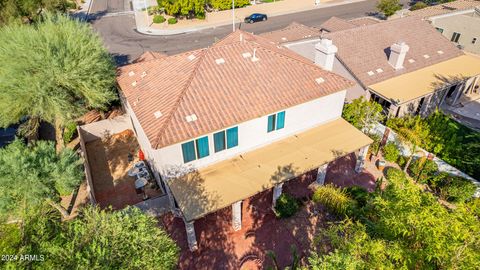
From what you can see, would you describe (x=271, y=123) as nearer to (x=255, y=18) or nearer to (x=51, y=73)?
(x=51, y=73)

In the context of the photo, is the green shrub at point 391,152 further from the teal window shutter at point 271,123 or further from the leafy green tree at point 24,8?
the leafy green tree at point 24,8

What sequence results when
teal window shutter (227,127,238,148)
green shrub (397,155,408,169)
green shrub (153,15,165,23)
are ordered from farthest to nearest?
green shrub (153,15,165,23), green shrub (397,155,408,169), teal window shutter (227,127,238,148)

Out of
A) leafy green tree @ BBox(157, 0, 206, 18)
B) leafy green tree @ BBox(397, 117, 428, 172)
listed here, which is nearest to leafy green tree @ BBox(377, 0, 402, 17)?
leafy green tree @ BBox(157, 0, 206, 18)

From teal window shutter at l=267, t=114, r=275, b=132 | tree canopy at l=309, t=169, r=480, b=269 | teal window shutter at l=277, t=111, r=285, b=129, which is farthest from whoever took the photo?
teal window shutter at l=277, t=111, r=285, b=129

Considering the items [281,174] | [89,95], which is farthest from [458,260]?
[89,95]

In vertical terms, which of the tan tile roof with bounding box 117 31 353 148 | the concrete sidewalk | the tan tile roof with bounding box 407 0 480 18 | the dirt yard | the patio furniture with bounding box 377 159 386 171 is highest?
the tan tile roof with bounding box 117 31 353 148

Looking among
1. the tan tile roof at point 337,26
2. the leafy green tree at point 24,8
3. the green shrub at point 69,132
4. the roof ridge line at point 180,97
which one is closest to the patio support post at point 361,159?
the roof ridge line at point 180,97

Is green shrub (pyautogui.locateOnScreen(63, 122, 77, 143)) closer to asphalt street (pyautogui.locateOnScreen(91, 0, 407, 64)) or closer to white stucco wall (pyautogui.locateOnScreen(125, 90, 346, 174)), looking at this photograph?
white stucco wall (pyautogui.locateOnScreen(125, 90, 346, 174))

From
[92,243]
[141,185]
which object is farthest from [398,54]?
[92,243]
